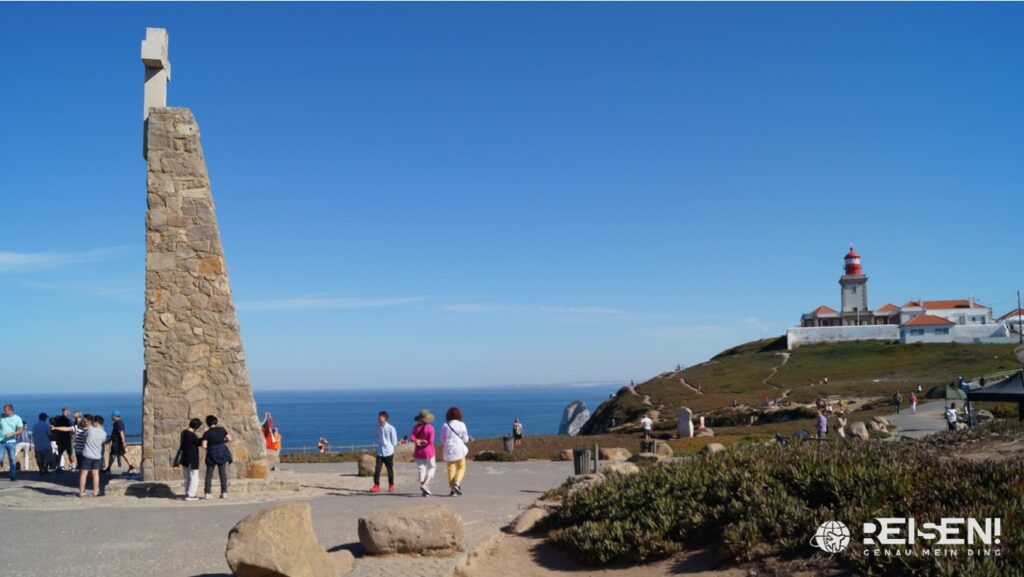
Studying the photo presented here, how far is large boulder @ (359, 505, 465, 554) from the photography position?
934 centimetres

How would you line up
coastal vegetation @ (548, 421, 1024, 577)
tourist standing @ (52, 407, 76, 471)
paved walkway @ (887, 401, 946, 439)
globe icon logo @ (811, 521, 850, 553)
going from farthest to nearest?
paved walkway @ (887, 401, 946, 439) < tourist standing @ (52, 407, 76, 471) < globe icon logo @ (811, 521, 850, 553) < coastal vegetation @ (548, 421, 1024, 577)

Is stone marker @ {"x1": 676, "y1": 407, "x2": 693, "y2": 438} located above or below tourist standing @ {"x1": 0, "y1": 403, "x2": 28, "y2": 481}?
below

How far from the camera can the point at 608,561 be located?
8.82 metres

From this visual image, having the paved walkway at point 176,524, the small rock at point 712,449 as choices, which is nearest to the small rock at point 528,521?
the paved walkway at point 176,524

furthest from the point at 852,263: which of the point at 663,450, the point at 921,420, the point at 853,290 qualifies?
the point at 663,450

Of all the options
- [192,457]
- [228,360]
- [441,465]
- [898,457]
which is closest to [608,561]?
[898,457]

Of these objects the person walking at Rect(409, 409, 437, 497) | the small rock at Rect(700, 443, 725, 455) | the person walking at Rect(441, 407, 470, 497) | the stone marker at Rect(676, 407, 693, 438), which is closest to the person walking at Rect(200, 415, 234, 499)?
the person walking at Rect(409, 409, 437, 497)

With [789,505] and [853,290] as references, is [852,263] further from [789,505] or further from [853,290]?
[789,505]

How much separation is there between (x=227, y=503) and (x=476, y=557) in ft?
21.9

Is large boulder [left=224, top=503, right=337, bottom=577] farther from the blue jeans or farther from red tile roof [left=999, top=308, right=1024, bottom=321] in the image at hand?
red tile roof [left=999, top=308, right=1024, bottom=321]

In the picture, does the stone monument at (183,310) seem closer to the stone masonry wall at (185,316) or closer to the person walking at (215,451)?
the stone masonry wall at (185,316)

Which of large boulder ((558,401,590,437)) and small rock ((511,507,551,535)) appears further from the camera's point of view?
large boulder ((558,401,590,437))

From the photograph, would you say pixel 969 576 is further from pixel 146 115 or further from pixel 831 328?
pixel 831 328

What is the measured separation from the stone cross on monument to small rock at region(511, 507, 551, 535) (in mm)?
11558
